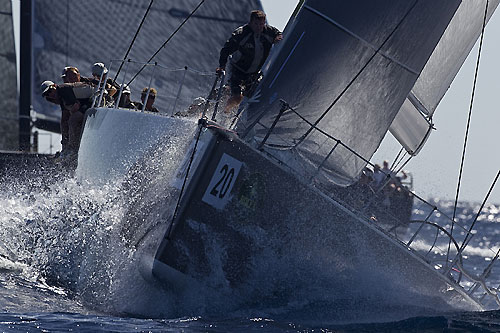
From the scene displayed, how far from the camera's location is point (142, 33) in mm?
13602

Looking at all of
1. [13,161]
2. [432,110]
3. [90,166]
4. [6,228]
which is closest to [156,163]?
[90,166]

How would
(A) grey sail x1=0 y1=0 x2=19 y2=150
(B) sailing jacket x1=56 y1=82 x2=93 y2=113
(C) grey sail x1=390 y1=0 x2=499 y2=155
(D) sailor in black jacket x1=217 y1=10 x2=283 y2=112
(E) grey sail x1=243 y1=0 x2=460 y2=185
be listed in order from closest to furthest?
(E) grey sail x1=243 y1=0 x2=460 y2=185 → (D) sailor in black jacket x1=217 y1=10 x2=283 y2=112 → (C) grey sail x1=390 y1=0 x2=499 y2=155 → (B) sailing jacket x1=56 y1=82 x2=93 y2=113 → (A) grey sail x1=0 y1=0 x2=19 y2=150

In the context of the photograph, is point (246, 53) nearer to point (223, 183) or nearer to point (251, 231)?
point (223, 183)

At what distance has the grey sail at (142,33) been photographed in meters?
13.5

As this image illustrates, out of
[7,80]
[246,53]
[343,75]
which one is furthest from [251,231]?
[7,80]

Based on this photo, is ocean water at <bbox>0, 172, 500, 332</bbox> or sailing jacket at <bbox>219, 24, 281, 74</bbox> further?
sailing jacket at <bbox>219, 24, 281, 74</bbox>

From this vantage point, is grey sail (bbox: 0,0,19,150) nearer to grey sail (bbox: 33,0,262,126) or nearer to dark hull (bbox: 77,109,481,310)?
grey sail (bbox: 33,0,262,126)

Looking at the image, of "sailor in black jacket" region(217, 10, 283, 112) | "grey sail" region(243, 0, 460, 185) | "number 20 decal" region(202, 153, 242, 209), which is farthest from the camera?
"sailor in black jacket" region(217, 10, 283, 112)

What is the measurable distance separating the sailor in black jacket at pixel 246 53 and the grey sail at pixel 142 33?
6.77m

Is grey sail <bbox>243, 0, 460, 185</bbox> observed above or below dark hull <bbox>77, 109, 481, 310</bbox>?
above

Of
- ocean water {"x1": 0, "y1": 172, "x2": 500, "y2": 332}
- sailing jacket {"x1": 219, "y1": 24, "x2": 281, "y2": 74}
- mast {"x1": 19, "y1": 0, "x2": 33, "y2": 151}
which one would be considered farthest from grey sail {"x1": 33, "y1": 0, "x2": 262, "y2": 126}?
sailing jacket {"x1": 219, "y1": 24, "x2": 281, "y2": 74}

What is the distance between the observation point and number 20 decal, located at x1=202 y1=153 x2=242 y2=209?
213 inches

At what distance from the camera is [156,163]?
19.4 feet

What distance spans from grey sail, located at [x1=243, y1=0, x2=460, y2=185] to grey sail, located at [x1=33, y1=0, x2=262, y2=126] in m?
6.80
